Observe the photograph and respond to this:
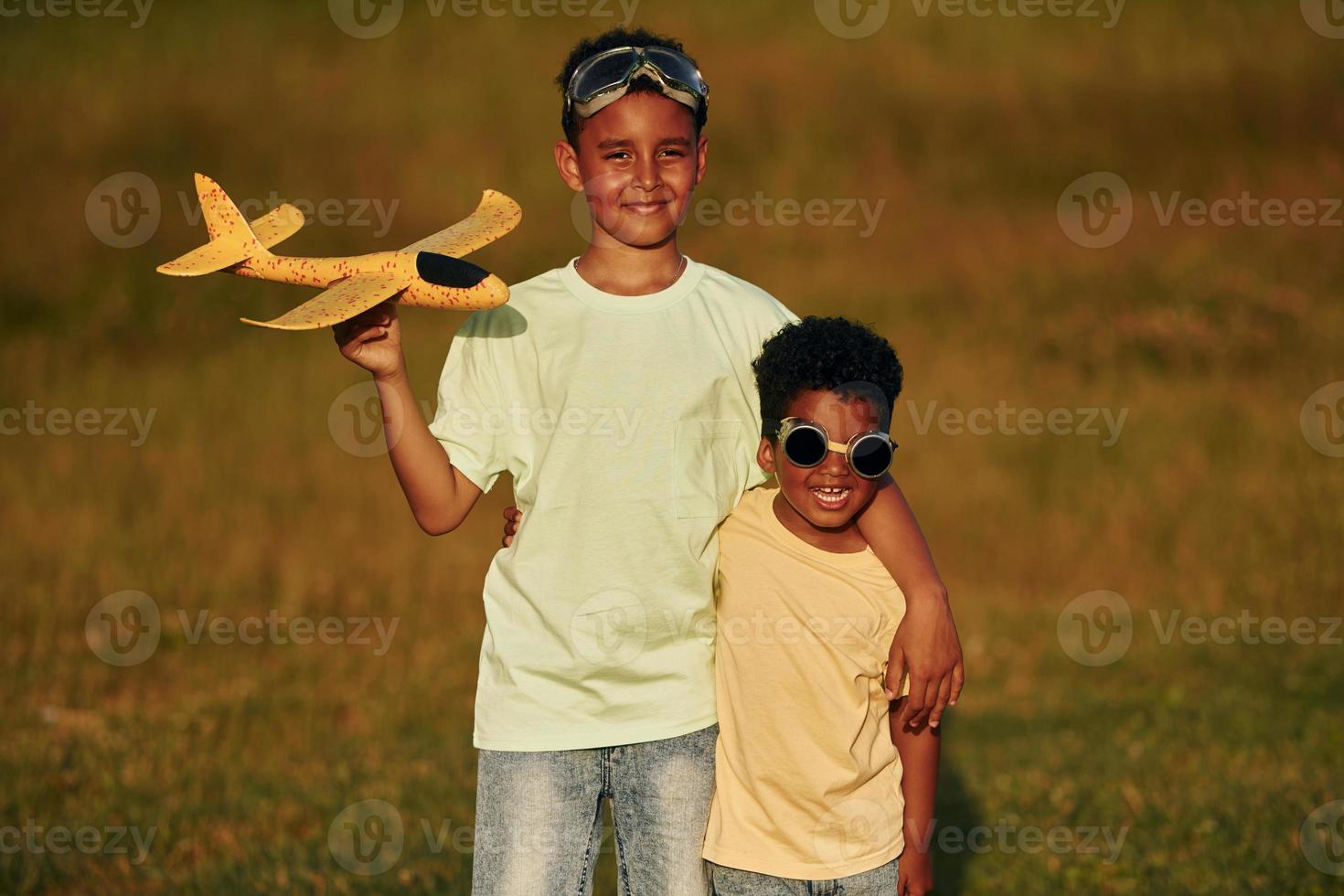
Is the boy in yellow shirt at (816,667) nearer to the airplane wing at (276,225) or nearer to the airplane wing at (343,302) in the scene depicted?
the airplane wing at (343,302)

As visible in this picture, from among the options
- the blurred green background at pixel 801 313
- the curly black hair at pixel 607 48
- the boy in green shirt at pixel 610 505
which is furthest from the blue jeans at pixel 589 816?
the blurred green background at pixel 801 313

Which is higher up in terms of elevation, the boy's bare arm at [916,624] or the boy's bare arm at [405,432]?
the boy's bare arm at [405,432]

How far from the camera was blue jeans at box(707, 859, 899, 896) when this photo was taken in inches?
132

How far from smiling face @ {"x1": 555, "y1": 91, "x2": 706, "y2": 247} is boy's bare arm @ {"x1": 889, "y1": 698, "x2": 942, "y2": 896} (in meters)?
1.19

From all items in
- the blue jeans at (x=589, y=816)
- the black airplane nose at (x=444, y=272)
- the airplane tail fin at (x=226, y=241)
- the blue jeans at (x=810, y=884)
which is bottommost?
the blue jeans at (x=810, y=884)

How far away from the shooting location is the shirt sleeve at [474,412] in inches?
135

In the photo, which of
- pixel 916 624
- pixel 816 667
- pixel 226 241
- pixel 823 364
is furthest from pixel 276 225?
pixel 916 624

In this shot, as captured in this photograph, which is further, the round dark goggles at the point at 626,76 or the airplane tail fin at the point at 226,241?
the round dark goggles at the point at 626,76

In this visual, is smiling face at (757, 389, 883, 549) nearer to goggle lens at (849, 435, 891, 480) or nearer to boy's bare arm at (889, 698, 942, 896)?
goggle lens at (849, 435, 891, 480)

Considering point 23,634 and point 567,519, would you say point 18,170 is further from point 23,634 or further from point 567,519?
point 567,519

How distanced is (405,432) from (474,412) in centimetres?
19

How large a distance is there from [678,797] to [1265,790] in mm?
4365

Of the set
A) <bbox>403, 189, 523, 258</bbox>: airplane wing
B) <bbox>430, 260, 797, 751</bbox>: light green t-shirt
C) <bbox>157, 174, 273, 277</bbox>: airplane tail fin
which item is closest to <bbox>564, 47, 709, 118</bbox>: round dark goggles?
<bbox>403, 189, 523, 258</bbox>: airplane wing

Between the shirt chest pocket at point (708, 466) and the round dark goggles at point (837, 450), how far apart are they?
188 mm
